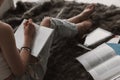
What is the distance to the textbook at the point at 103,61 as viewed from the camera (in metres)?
1.33

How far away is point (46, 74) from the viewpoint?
1.46 metres

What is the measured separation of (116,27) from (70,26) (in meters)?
0.32

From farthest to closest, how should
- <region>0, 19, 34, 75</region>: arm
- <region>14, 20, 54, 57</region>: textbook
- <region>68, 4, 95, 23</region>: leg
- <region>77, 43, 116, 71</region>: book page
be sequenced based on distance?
<region>68, 4, 95, 23</region>: leg < <region>77, 43, 116, 71</region>: book page < <region>14, 20, 54, 57</region>: textbook < <region>0, 19, 34, 75</region>: arm

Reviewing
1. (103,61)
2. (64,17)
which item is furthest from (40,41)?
(64,17)

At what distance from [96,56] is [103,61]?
5 cm

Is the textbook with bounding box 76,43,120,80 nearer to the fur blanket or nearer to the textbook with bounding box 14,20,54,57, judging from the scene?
the fur blanket

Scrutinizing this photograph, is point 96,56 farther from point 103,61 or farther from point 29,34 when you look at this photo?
point 29,34

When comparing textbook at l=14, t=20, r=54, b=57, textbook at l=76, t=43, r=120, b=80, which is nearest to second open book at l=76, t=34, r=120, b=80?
textbook at l=76, t=43, r=120, b=80

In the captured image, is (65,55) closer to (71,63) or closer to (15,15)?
(71,63)

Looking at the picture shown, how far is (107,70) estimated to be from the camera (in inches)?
52.7

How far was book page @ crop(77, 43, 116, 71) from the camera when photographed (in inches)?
55.3

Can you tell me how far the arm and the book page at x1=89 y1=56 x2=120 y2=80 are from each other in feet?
1.17

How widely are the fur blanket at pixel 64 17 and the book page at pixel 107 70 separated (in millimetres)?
45

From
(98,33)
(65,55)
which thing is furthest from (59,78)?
(98,33)
